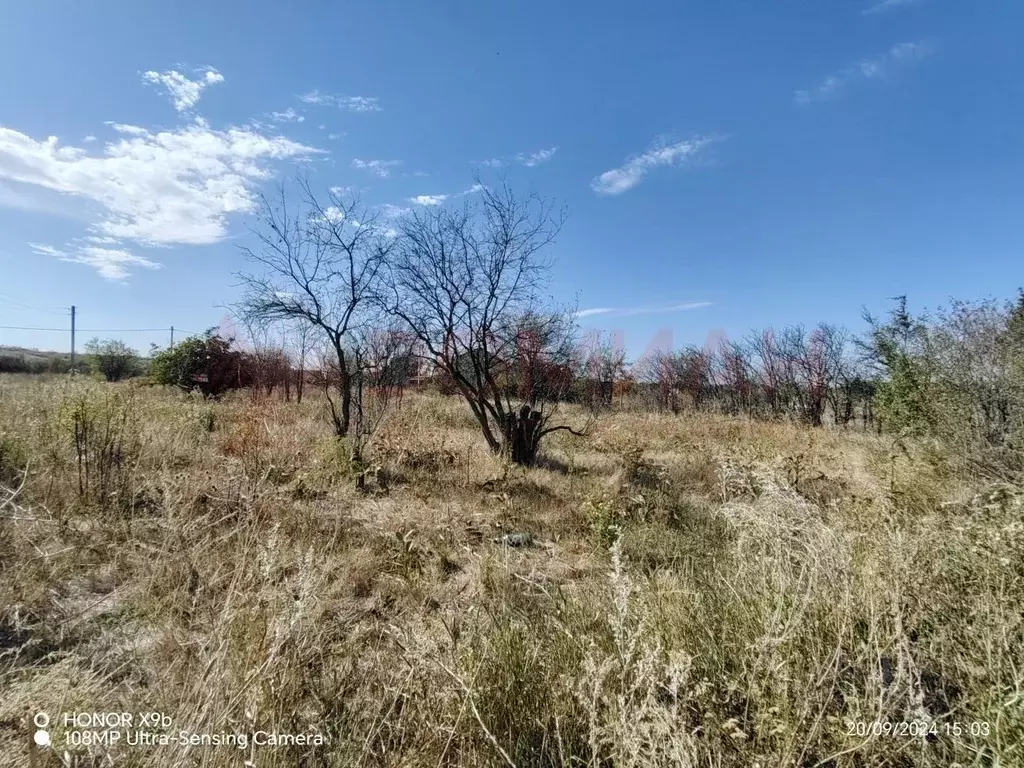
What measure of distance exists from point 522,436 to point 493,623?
538 centimetres

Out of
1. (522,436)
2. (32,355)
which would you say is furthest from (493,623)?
(32,355)

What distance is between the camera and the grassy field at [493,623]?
141cm

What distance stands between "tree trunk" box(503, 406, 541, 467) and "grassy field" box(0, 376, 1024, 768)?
2766 millimetres

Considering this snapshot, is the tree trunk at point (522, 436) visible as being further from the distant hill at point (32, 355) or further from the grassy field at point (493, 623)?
the distant hill at point (32, 355)

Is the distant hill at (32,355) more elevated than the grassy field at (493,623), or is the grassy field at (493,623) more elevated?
the distant hill at (32,355)

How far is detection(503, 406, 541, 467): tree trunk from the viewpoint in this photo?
761 centimetres

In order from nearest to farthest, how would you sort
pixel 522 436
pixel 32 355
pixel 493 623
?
1. pixel 493 623
2. pixel 522 436
3. pixel 32 355

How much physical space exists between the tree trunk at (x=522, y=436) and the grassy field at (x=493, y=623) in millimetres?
2766

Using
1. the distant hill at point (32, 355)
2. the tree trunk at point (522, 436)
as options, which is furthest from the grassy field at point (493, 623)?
the distant hill at point (32, 355)

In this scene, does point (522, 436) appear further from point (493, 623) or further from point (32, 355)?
point (32, 355)

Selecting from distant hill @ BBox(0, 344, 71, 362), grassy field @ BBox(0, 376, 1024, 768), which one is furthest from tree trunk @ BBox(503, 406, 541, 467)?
distant hill @ BBox(0, 344, 71, 362)

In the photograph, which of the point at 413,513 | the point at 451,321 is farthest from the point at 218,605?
the point at 451,321

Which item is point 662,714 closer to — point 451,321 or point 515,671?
point 515,671

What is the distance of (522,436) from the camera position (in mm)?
7660
